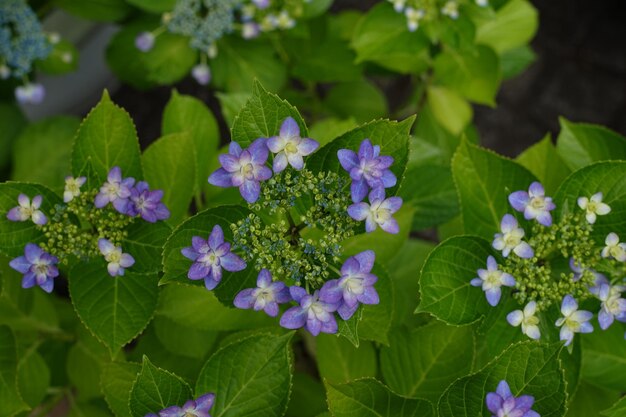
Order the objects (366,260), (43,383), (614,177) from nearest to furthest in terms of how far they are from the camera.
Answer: (366,260) → (614,177) → (43,383)

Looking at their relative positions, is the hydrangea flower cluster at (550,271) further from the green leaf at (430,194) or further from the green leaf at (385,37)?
the green leaf at (385,37)

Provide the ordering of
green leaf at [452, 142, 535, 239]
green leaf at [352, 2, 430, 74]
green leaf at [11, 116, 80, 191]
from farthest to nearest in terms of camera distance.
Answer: green leaf at [11, 116, 80, 191]
green leaf at [352, 2, 430, 74]
green leaf at [452, 142, 535, 239]

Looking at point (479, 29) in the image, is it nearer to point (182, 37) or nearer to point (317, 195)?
point (182, 37)

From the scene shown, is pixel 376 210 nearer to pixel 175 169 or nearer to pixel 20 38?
pixel 175 169

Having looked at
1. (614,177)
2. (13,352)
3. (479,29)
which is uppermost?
(614,177)

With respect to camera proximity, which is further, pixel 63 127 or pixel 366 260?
pixel 63 127

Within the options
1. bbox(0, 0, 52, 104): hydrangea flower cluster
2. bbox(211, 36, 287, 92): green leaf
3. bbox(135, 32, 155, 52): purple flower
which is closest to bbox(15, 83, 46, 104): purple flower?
bbox(0, 0, 52, 104): hydrangea flower cluster

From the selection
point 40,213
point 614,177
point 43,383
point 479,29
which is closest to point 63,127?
point 43,383

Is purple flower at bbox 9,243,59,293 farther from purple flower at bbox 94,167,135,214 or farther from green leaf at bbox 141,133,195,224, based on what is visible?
green leaf at bbox 141,133,195,224
